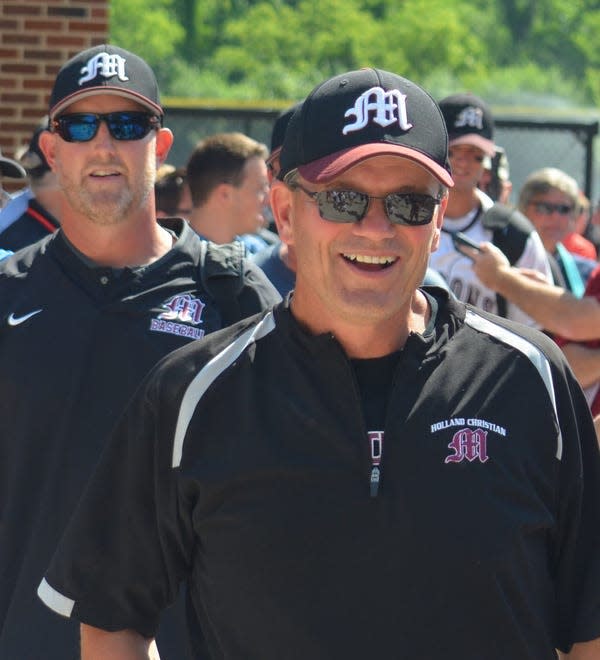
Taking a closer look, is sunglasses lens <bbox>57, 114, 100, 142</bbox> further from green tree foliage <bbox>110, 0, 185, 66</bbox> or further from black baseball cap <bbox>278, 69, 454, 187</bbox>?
green tree foliage <bbox>110, 0, 185, 66</bbox>

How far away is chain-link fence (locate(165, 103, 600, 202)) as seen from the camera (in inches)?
481

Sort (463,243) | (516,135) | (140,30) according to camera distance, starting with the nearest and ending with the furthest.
Answer: 1. (463,243)
2. (516,135)
3. (140,30)

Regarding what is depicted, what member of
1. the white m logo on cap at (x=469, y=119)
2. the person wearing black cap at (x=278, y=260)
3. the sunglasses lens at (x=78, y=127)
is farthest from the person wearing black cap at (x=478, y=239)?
the sunglasses lens at (x=78, y=127)

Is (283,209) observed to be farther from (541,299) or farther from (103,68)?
(541,299)

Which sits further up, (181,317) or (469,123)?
(469,123)

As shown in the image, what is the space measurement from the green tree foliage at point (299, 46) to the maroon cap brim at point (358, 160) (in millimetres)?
41248

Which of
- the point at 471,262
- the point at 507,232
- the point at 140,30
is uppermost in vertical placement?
the point at 507,232

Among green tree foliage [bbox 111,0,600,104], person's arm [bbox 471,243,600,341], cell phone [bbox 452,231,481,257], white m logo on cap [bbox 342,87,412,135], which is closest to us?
white m logo on cap [bbox 342,87,412,135]

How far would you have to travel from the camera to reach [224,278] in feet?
12.8

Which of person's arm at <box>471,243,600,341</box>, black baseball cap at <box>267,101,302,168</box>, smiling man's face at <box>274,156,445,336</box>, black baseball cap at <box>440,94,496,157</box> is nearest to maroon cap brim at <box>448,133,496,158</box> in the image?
black baseball cap at <box>440,94,496,157</box>

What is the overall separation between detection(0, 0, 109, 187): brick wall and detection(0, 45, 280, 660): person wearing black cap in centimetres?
524

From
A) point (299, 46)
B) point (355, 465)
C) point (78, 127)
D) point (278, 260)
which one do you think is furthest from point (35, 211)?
point (299, 46)

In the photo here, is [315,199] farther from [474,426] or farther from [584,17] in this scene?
[584,17]

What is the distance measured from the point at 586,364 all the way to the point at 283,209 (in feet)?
10.2
